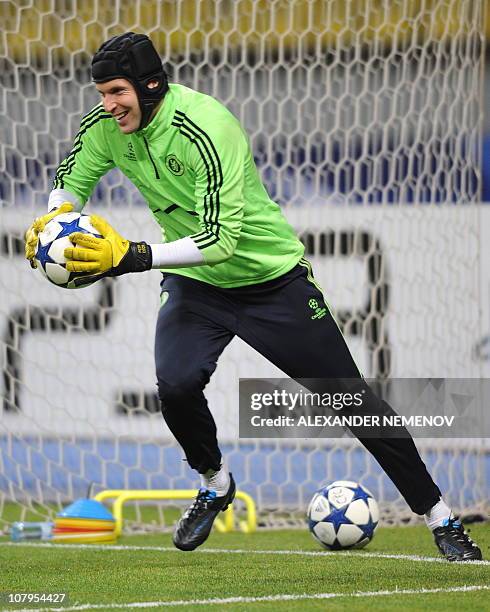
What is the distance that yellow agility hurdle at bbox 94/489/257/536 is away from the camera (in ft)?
22.1

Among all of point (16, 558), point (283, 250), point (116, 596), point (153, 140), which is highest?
point (153, 140)

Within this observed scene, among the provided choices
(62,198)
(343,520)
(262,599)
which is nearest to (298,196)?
(343,520)

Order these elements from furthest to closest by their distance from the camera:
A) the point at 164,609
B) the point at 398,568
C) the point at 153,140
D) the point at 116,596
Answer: the point at 398,568 < the point at 153,140 < the point at 116,596 < the point at 164,609

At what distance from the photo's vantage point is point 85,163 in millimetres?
4977

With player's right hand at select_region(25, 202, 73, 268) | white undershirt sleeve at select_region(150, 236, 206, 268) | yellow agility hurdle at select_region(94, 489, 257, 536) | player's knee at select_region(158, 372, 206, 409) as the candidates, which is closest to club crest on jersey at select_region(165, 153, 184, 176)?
white undershirt sleeve at select_region(150, 236, 206, 268)

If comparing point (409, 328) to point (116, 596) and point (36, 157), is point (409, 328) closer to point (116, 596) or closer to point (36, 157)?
point (36, 157)

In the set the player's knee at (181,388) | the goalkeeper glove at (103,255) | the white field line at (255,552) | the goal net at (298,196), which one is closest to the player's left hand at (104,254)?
the goalkeeper glove at (103,255)

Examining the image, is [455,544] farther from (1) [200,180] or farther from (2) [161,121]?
(2) [161,121]

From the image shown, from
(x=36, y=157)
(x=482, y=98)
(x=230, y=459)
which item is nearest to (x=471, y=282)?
(x=482, y=98)

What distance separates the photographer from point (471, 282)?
7.91m

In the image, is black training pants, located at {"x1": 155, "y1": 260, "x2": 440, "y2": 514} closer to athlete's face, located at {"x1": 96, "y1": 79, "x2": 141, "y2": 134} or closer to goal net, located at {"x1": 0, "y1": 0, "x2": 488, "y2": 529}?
athlete's face, located at {"x1": 96, "y1": 79, "x2": 141, "y2": 134}

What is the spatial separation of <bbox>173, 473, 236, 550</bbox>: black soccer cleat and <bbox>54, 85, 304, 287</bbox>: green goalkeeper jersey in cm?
99

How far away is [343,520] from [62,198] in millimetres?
2222

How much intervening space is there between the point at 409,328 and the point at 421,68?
1.81 metres
